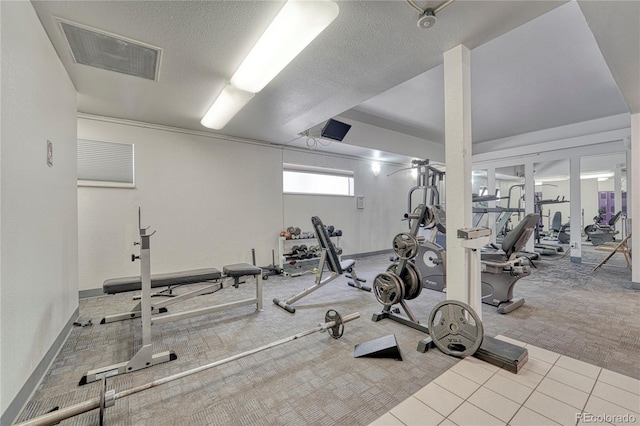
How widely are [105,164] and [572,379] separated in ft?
18.6

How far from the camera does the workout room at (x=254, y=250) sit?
5.32ft

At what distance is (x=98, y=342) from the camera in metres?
2.45

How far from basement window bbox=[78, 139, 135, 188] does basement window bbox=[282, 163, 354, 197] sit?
270cm

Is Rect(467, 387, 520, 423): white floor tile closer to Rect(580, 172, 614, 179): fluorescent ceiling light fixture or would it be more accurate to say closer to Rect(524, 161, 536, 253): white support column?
Rect(524, 161, 536, 253): white support column

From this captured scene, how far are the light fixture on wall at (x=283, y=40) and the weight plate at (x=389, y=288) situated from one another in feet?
7.29

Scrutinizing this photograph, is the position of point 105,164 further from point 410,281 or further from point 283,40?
point 410,281

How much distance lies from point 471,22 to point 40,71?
3.25 meters

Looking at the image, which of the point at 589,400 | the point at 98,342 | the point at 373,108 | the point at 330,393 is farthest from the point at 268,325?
the point at 373,108

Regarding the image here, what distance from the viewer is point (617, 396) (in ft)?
5.38

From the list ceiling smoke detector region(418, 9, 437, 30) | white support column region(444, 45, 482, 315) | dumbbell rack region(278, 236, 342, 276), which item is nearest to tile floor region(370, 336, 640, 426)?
white support column region(444, 45, 482, 315)

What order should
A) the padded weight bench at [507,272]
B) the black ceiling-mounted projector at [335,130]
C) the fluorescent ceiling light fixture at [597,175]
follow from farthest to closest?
the fluorescent ceiling light fixture at [597,175]
the black ceiling-mounted projector at [335,130]
the padded weight bench at [507,272]

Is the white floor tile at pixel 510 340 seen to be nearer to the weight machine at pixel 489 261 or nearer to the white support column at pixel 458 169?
the white support column at pixel 458 169

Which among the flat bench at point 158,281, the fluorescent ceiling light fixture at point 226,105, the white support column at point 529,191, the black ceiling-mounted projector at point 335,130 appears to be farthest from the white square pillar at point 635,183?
the flat bench at point 158,281

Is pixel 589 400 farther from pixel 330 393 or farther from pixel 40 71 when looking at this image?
pixel 40 71
